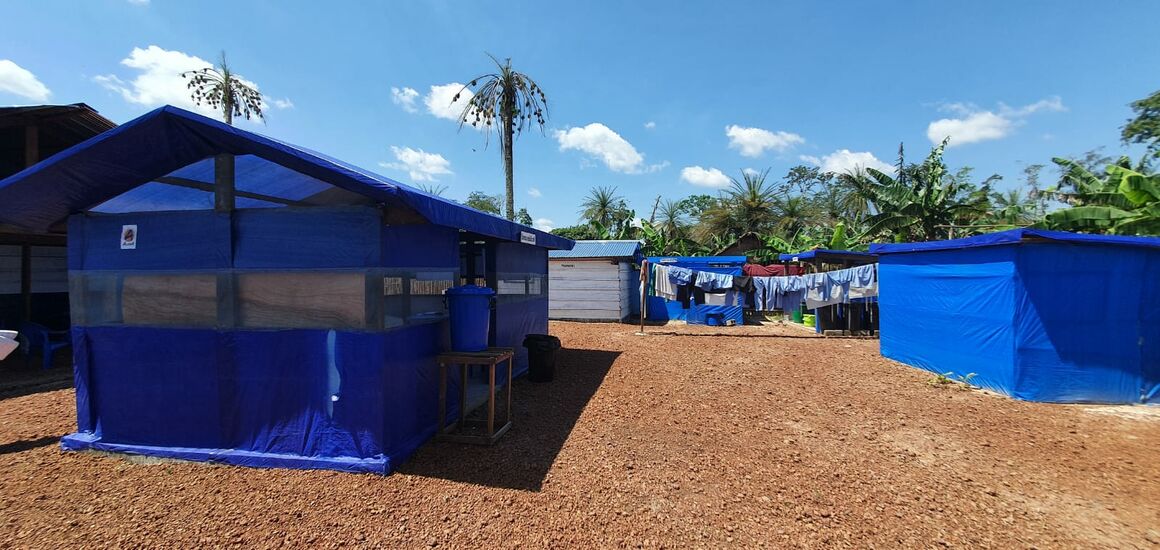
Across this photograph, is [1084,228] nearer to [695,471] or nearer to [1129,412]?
[1129,412]

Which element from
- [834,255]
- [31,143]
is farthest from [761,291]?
[31,143]

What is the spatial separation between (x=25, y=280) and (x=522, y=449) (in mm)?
12321

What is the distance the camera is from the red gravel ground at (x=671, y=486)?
3.39 meters

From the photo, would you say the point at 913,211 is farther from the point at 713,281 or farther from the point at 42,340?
the point at 42,340

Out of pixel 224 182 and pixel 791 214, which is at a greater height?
pixel 791 214

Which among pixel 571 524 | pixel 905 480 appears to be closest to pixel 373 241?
pixel 571 524

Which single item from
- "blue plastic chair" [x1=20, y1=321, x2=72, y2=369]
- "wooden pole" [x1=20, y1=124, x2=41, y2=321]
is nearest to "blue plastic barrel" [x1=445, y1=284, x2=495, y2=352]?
"blue plastic chair" [x1=20, y1=321, x2=72, y2=369]

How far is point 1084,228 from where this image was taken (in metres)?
10.5

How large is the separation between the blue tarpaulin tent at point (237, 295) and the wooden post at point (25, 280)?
703 cm

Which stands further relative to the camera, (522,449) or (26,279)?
(26,279)

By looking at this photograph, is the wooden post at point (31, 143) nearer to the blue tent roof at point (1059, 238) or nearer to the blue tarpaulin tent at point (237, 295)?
the blue tarpaulin tent at point (237, 295)

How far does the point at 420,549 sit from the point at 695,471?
103 inches

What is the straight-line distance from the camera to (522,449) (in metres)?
5.02

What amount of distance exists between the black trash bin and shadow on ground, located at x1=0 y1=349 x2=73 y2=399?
7.84 meters
